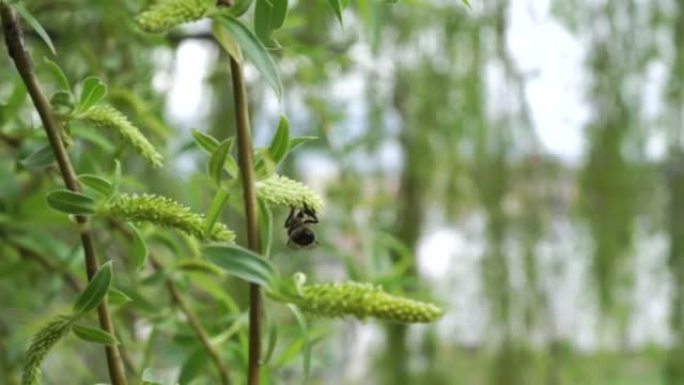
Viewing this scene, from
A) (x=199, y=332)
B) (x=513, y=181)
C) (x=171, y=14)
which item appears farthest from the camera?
(x=513, y=181)

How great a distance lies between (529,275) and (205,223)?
1329 millimetres

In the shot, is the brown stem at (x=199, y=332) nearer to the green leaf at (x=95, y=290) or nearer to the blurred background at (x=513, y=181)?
the green leaf at (x=95, y=290)

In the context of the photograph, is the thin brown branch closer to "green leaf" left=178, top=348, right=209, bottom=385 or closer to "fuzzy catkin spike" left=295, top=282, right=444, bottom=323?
"green leaf" left=178, top=348, right=209, bottom=385

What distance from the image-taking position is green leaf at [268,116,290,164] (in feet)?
0.89

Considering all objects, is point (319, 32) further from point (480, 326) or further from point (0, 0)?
point (0, 0)

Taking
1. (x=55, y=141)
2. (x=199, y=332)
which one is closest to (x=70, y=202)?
(x=55, y=141)

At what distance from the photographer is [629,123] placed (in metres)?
1.56

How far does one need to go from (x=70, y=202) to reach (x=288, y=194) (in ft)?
0.20

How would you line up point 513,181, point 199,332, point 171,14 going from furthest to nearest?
point 513,181 < point 199,332 < point 171,14

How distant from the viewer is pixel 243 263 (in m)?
0.26

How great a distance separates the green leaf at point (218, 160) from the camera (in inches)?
10.3

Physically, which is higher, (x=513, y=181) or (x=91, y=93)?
(x=513, y=181)

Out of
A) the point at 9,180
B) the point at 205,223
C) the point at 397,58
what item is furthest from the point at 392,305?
the point at 397,58

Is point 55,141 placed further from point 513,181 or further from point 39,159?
point 513,181
